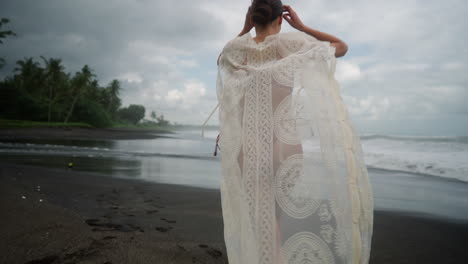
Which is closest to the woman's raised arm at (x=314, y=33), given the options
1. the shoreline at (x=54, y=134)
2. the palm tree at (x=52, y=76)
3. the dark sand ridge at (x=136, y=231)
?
the dark sand ridge at (x=136, y=231)

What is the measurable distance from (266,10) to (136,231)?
223 cm

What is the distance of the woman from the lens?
1.47 m

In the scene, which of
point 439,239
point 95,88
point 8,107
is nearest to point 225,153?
point 439,239

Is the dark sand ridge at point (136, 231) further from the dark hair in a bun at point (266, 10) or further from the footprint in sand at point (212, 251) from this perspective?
the dark hair in a bun at point (266, 10)

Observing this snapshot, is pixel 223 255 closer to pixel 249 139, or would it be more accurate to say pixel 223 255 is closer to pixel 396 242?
pixel 249 139

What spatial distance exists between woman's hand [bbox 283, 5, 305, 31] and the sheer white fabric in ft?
0.28

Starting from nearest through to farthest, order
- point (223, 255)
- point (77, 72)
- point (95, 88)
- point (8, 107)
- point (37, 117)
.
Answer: point (223, 255), point (8, 107), point (37, 117), point (77, 72), point (95, 88)

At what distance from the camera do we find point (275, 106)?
5.60 feet

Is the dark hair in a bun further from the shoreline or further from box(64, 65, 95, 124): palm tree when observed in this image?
box(64, 65, 95, 124): palm tree

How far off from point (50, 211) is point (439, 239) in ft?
13.1

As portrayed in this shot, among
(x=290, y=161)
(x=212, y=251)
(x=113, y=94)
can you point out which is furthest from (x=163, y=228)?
(x=113, y=94)

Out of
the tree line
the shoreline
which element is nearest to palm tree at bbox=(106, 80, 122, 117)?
the tree line

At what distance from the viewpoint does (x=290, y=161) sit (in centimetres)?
161

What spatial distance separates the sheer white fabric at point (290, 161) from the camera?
1.46 m
